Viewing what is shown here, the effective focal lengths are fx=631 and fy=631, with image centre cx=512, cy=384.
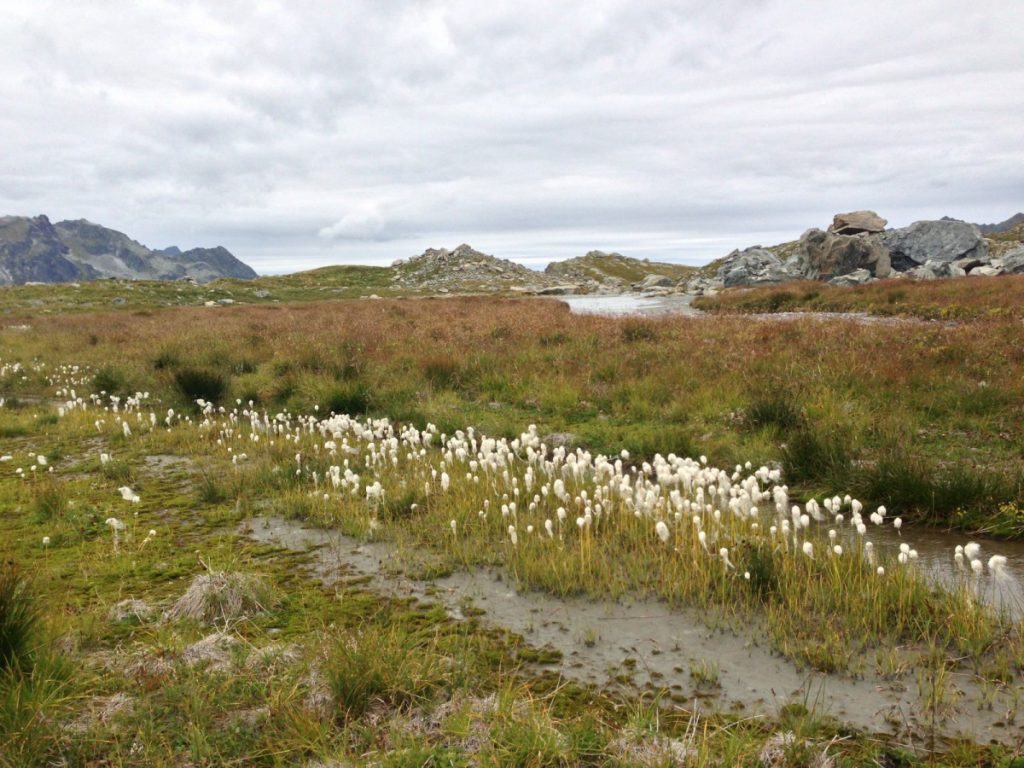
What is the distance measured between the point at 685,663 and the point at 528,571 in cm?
153

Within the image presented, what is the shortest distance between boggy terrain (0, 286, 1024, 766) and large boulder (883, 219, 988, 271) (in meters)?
46.0

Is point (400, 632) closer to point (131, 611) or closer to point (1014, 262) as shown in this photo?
point (131, 611)

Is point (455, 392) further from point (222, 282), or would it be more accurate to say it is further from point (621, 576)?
point (222, 282)

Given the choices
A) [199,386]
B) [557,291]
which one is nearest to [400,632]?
[199,386]

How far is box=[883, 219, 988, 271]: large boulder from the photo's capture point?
49844 millimetres

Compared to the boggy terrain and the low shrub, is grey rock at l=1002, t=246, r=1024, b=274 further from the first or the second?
the low shrub

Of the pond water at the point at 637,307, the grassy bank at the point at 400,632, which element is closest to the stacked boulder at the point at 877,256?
the pond water at the point at 637,307

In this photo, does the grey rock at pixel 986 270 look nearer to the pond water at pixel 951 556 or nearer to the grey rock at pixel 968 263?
the grey rock at pixel 968 263

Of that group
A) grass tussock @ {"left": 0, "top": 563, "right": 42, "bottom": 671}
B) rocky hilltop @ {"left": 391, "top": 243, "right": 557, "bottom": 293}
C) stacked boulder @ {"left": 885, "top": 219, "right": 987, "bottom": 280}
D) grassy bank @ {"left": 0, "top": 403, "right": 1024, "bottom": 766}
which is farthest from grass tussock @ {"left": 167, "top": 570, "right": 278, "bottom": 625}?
rocky hilltop @ {"left": 391, "top": 243, "right": 557, "bottom": 293}

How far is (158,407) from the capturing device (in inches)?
500

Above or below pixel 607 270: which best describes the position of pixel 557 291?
below

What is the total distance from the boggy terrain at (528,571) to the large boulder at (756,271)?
4298 cm

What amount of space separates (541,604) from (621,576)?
0.71m

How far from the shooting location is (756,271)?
58.9 m
